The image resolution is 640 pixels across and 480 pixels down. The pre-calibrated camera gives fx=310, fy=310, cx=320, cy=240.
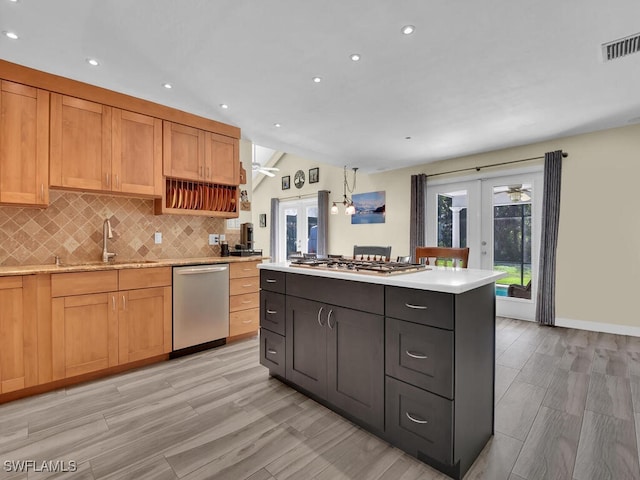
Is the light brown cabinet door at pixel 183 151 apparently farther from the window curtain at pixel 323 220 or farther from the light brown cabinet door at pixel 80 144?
the window curtain at pixel 323 220

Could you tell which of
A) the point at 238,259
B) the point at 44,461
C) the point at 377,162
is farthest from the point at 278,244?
the point at 44,461

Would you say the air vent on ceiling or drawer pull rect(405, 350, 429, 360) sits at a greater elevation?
the air vent on ceiling

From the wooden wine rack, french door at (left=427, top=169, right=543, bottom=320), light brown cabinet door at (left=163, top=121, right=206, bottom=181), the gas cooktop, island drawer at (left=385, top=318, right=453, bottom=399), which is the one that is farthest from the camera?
french door at (left=427, top=169, right=543, bottom=320)

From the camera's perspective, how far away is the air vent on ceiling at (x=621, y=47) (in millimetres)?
2143

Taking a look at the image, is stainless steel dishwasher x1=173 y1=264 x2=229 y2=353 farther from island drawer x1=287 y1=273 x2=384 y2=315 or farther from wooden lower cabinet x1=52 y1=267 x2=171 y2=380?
island drawer x1=287 y1=273 x2=384 y2=315

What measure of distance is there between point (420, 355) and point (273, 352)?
1314mm

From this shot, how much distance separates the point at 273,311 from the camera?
243cm

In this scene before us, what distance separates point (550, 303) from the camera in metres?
4.20

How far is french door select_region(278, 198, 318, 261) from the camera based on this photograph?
776cm

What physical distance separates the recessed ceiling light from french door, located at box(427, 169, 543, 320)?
342cm

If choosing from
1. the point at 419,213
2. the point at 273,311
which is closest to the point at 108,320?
the point at 273,311

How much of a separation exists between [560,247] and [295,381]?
4.06 metres

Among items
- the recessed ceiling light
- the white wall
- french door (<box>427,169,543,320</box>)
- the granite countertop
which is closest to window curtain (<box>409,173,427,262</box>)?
french door (<box>427,169,543,320</box>)

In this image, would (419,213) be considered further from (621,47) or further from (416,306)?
(416,306)
